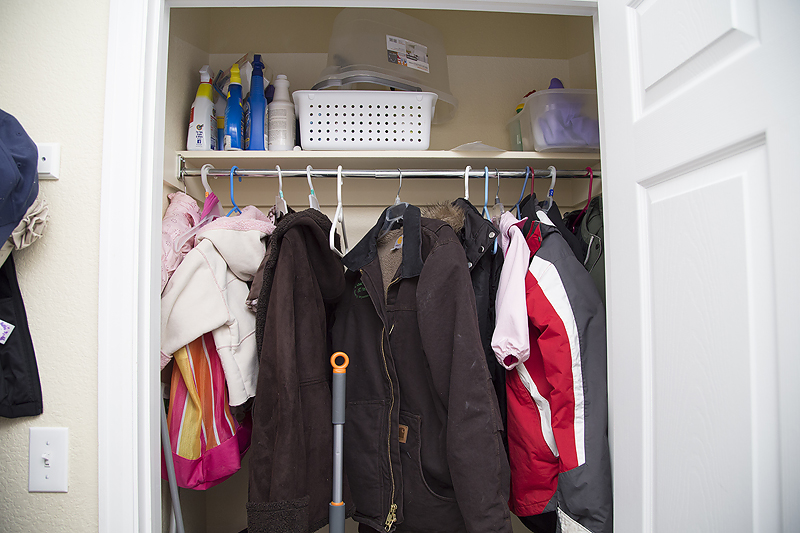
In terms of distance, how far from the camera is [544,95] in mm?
1420

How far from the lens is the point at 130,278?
80 cm

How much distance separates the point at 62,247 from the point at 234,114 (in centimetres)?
82

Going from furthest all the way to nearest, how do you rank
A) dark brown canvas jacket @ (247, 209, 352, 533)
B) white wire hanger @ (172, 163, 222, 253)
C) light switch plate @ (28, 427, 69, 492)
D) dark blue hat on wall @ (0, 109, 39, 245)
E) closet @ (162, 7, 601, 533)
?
closet @ (162, 7, 601, 533) → white wire hanger @ (172, 163, 222, 253) → dark brown canvas jacket @ (247, 209, 352, 533) → light switch plate @ (28, 427, 69, 492) → dark blue hat on wall @ (0, 109, 39, 245)

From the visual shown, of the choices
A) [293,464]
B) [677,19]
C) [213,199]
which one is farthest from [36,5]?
[677,19]

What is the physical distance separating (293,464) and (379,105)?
1.09 metres

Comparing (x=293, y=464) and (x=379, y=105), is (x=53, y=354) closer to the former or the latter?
(x=293, y=464)

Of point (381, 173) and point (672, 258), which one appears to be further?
point (381, 173)

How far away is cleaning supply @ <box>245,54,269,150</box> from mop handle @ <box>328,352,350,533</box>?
2.75 feet

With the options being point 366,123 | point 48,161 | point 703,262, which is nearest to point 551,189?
point 366,123

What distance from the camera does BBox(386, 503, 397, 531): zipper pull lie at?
42.4 inches

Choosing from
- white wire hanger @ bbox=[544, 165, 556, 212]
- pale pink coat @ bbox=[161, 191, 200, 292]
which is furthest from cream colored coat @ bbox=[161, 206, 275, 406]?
white wire hanger @ bbox=[544, 165, 556, 212]

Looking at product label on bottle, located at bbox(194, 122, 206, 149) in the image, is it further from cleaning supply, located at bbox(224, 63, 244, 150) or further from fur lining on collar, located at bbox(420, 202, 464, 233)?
fur lining on collar, located at bbox(420, 202, 464, 233)

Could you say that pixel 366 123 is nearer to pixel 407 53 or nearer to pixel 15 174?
pixel 407 53

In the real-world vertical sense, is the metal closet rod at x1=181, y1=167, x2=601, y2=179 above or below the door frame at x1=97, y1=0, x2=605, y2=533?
above
